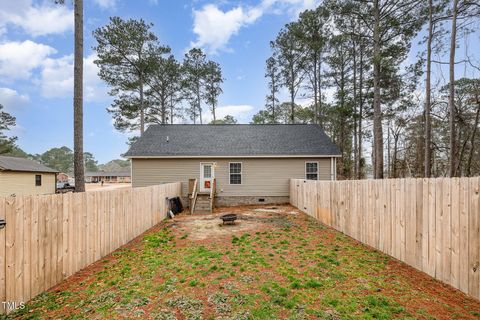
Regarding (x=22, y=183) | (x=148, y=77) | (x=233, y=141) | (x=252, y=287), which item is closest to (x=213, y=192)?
(x=233, y=141)

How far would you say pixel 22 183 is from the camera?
21.6m

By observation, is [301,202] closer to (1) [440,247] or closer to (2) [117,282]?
(1) [440,247]

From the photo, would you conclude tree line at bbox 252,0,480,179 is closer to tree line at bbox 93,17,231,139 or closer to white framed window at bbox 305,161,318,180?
white framed window at bbox 305,161,318,180

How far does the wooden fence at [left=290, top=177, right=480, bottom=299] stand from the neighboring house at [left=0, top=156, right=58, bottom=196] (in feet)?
83.3

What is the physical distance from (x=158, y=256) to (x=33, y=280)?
2259 millimetres

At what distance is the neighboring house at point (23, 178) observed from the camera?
1966 centimetres

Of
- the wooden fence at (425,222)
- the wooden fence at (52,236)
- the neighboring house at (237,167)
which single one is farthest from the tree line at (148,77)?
the wooden fence at (425,222)

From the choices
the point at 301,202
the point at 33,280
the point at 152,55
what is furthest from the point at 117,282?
the point at 152,55

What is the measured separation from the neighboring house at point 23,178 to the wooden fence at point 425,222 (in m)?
25.4

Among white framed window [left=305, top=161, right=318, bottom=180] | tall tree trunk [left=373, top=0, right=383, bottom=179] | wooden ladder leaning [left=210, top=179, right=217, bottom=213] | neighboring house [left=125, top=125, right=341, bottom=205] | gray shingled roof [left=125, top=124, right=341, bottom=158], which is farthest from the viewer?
white framed window [left=305, top=161, right=318, bottom=180]

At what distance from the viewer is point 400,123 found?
1953 centimetres

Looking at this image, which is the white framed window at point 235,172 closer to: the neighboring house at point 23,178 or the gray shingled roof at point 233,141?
the gray shingled roof at point 233,141

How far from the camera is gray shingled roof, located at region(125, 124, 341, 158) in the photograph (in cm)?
1387

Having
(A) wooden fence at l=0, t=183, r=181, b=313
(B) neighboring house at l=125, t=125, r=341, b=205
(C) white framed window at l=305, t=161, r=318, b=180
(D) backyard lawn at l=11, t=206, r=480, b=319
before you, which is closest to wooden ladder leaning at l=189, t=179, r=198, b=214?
(B) neighboring house at l=125, t=125, r=341, b=205
